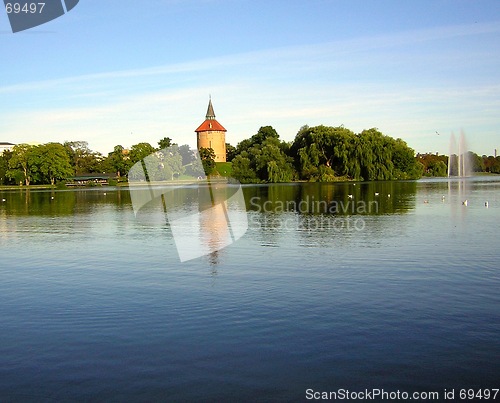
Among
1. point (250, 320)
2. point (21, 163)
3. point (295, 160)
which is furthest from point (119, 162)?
point (250, 320)

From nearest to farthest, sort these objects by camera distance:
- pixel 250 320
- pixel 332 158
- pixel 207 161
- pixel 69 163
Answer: pixel 250 320, pixel 332 158, pixel 69 163, pixel 207 161

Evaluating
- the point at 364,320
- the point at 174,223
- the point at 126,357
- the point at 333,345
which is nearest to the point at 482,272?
the point at 364,320

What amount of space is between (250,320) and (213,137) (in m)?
152

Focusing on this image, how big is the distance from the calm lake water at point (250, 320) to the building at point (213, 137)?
139923mm

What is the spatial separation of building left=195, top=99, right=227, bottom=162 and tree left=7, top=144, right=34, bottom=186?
57.3 m

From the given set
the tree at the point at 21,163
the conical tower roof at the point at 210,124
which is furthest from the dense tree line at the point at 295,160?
the conical tower roof at the point at 210,124

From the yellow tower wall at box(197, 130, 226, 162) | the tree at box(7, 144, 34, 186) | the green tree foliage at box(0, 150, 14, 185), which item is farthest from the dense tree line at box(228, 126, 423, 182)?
the yellow tower wall at box(197, 130, 226, 162)

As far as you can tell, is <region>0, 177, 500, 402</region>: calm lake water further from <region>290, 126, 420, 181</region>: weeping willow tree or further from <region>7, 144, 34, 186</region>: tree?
<region>7, 144, 34, 186</region>: tree

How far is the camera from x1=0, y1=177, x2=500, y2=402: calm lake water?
797 cm

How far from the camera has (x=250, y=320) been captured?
1069 cm

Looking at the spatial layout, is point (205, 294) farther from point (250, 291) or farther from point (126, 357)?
point (126, 357)

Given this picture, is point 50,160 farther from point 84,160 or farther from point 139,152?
point 84,160

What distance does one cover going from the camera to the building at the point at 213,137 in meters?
160

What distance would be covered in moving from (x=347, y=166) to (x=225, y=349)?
7565cm
